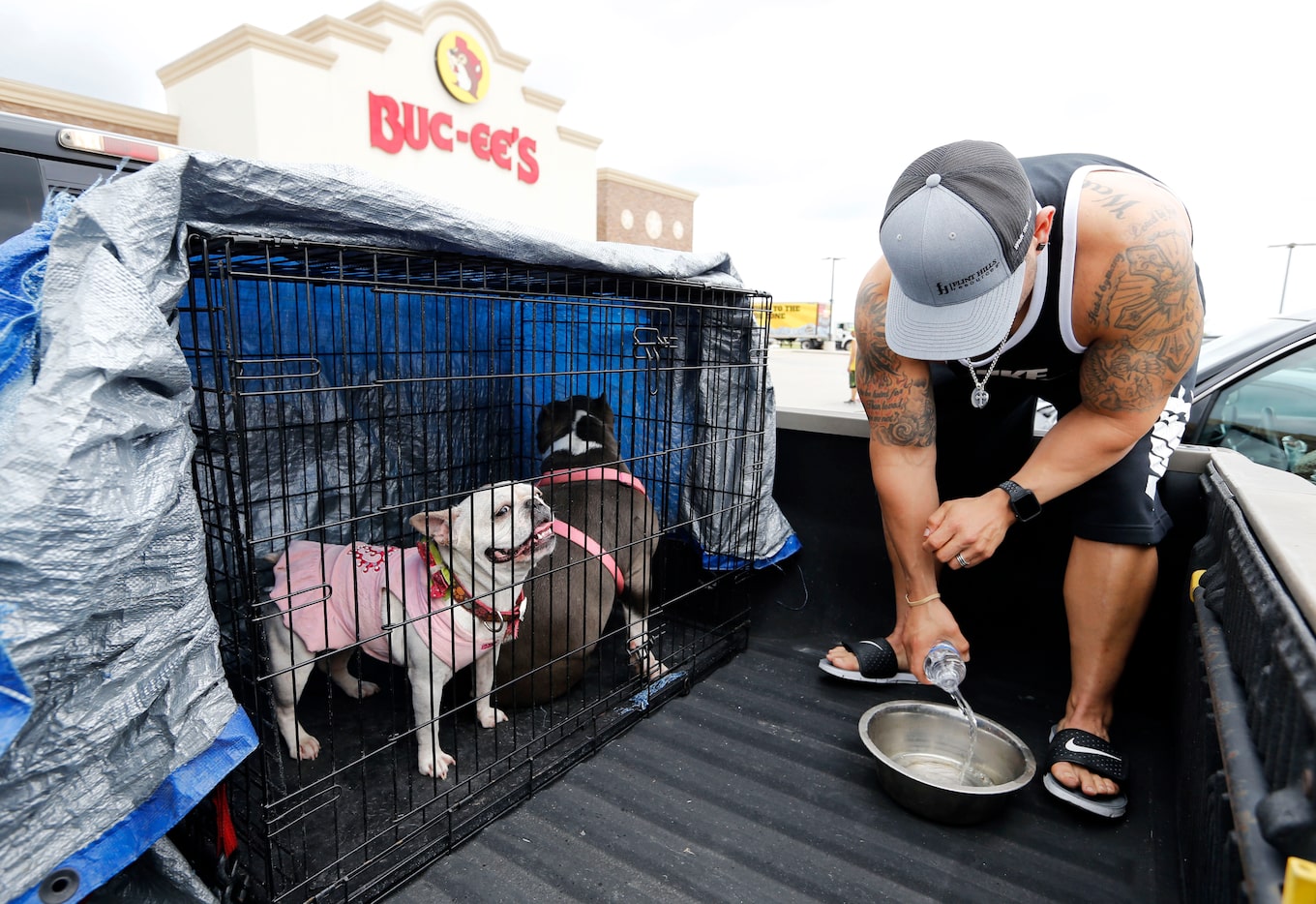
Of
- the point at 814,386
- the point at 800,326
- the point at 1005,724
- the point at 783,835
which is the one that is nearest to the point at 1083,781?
the point at 1005,724

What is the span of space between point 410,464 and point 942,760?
207 cm

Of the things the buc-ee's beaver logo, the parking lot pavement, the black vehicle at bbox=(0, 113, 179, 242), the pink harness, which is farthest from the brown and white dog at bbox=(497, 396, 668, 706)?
the buc-ee's beaver logo

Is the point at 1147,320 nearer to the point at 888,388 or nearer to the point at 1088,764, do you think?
the point at 888,388

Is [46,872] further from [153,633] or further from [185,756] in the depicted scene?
[153,633]

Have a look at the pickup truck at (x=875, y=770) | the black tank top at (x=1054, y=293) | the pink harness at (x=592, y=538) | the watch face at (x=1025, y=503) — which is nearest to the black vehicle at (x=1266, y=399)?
the pickup truck at (x=875, y=770)

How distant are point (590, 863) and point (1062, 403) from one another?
177 centimetres

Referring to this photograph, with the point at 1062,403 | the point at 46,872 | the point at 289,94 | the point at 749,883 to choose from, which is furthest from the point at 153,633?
the point at 289,94

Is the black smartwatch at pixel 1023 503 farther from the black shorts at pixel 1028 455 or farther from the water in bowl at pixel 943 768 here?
the water in bowl at pixel 943 768

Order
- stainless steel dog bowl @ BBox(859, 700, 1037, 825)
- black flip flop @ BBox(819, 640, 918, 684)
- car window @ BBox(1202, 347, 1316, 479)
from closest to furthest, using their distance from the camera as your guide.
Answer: stainless steel dog bowl @ BBox(859, 700, 1037, 825), car window @ BBox(1202, 347, 1316, 479), black flip flop @ BBox(819, 640, 918, 684)

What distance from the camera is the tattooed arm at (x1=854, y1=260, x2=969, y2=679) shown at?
204cm

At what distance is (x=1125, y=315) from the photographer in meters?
1.67

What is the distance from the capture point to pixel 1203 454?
209cm

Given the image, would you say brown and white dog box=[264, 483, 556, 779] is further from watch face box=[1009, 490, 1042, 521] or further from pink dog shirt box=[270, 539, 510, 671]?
watch face box=[1009, 490, 1042, 521]

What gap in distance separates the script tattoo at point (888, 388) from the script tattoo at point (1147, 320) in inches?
17.9
